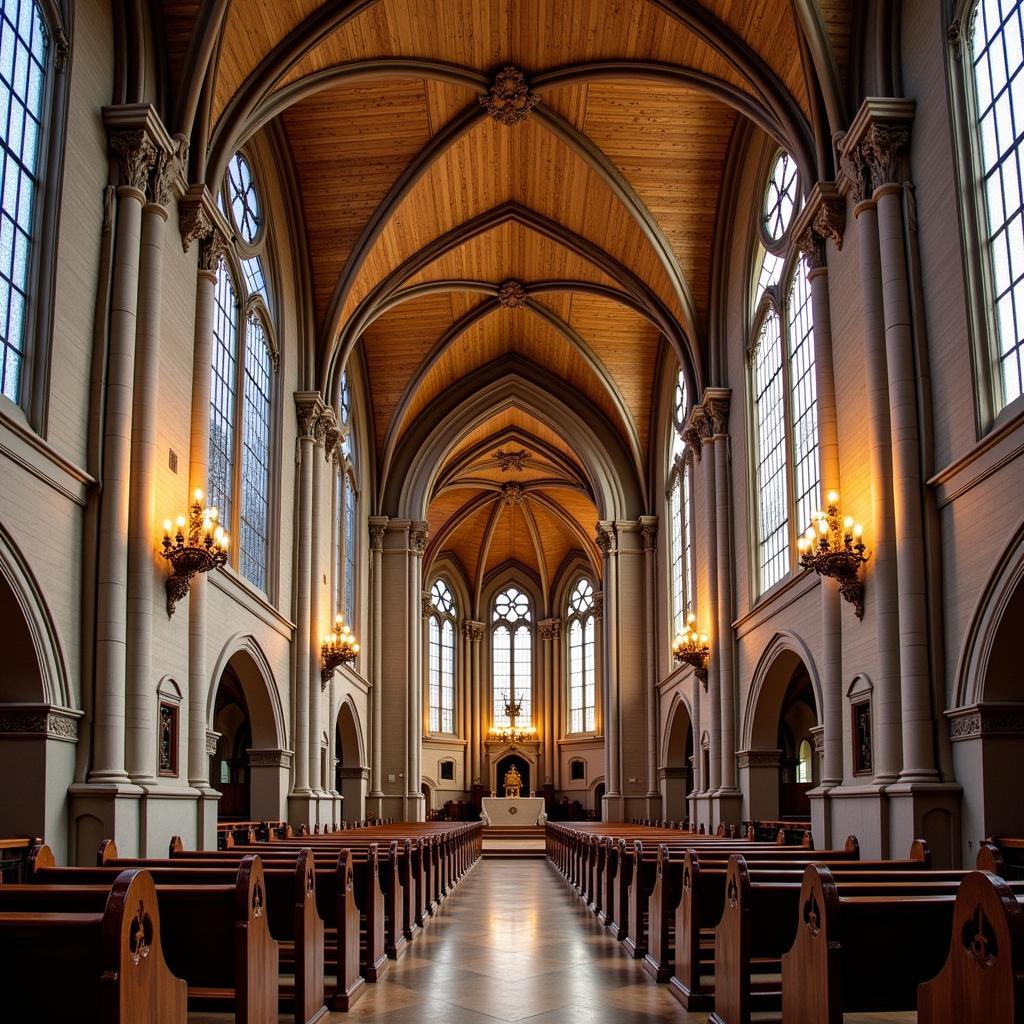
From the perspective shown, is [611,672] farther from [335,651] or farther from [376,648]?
[335,651]

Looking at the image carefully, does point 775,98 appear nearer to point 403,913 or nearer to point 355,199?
point 355,199

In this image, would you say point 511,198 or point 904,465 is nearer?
point 904,465

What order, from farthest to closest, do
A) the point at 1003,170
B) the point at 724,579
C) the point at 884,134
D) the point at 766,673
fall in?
the point at 724,579
the point at 766,673
the point at 884,134
the point at 1003,170

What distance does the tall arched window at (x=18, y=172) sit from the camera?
12.0 meters

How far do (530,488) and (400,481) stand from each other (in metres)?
10.7

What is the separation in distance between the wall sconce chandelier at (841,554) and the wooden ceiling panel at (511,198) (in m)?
10.9

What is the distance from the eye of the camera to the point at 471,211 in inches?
1013

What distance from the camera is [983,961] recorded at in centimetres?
501

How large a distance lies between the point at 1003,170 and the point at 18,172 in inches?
401

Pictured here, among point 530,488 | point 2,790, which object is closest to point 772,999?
point 2,790

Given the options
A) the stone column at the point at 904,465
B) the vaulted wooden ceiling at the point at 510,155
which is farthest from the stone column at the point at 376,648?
the stone column at the point at 904,465

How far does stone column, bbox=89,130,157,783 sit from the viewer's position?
42.5ft

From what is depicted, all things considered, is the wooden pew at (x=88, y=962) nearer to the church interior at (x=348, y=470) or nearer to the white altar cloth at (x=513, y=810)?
the church interior at (x=348, y=470)

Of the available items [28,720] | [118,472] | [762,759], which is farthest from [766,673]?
[28,720]
